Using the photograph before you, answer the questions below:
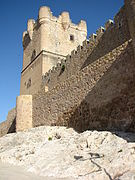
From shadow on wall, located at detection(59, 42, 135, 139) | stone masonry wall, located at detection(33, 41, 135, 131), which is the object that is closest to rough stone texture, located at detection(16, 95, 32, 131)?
stone masonry wall, located at detection(33, 41, 135, 131)

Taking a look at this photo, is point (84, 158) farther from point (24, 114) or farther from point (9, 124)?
point (9, 124)

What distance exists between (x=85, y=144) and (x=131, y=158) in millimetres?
1856

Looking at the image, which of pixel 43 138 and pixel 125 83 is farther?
pixel 43 138

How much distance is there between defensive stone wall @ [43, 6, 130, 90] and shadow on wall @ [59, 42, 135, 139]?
3862mm

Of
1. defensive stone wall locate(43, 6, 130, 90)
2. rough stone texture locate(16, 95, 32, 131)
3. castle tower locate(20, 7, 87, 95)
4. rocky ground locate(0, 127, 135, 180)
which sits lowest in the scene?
rocky ground locate(0, 127, 135, 180)

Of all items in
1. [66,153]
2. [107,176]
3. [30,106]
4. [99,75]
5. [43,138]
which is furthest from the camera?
[30,106]

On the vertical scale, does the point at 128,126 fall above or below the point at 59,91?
below

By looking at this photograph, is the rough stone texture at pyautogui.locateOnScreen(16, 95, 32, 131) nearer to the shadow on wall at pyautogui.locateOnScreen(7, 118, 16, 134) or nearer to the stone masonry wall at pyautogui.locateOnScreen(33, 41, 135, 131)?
the stone masonry wall at pyautogui.locateOnScreen(33, 41, 135, 131)

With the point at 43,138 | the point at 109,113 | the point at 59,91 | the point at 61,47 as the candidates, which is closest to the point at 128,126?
the point at 109,113

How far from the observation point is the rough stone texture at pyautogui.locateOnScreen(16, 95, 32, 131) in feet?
45.3

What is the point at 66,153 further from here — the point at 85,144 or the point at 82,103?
the point at 82,103

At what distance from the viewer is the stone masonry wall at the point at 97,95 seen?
636cm

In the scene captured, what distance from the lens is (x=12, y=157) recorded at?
6.57 m

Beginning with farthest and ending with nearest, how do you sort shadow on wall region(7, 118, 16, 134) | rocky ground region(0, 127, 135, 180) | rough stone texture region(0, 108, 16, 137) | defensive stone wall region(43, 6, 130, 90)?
rough stone texture region(0, 108, 16, 137) → shadow on wall region(7, 118, 16, 134) → defensive stone wall region(43, 6, 130, 90) → rocky ground region(0, 127, 135, 180)
